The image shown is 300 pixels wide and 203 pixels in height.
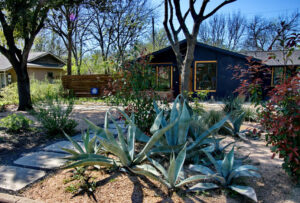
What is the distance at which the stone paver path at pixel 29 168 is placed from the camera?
97.9 inches

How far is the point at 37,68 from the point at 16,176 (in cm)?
2224

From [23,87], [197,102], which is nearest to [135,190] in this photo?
[197,102]

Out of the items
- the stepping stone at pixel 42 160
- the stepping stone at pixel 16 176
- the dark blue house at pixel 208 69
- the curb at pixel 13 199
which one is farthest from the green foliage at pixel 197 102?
the dark blue house at pixel 208 69

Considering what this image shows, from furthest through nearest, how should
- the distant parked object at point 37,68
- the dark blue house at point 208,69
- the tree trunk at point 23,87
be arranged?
the distant parked object at point 37,68
the dark blue house at point 208,69
the tree trunk at point 23,87

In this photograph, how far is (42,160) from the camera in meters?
3.16

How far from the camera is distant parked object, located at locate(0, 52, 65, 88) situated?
69.5 ft

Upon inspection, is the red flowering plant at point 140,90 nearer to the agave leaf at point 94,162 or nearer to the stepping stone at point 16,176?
the agave leaf at point 94,162

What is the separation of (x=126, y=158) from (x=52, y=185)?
0.88m

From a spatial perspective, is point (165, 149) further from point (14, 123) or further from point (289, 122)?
point (14, 123)

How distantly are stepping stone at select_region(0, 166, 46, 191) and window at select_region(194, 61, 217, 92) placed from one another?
37.1ft

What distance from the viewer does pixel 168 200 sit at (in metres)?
2.03

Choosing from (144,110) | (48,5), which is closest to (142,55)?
(144,110)

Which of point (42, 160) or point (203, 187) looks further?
point (42, 160)

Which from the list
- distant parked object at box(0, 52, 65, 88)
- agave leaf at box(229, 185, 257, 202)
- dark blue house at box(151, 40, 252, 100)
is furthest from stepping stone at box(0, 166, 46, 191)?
distant parked object at box(0, 52, 65, 88)
